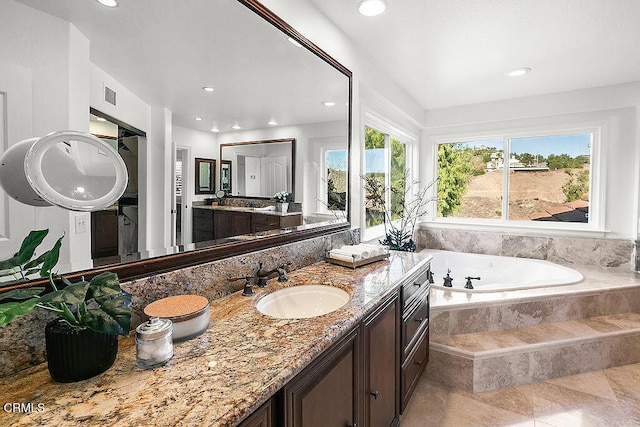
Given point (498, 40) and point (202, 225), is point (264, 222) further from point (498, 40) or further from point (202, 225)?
point (498, 40)

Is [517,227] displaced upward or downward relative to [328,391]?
upward

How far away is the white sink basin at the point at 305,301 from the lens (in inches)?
58.2

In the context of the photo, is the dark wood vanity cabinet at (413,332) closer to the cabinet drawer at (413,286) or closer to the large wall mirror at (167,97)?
the cabinet drawer at (413,286)

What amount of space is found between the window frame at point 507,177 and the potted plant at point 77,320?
4.25 m

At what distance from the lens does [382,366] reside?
153cm

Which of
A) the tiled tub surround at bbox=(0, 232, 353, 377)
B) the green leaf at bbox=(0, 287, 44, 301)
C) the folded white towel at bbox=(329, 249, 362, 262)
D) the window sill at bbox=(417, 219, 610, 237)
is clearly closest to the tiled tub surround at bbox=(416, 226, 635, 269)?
the window sill at bbox=(417, 219, 610, 237)

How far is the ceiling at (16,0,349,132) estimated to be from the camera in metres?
1.03

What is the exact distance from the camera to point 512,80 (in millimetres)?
3195

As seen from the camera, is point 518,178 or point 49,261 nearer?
point 49,261

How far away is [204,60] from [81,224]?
0.83 m

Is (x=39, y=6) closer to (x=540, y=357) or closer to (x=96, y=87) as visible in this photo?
(x=96, y=87)

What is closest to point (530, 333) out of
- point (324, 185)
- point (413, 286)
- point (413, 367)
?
point (413, 367)

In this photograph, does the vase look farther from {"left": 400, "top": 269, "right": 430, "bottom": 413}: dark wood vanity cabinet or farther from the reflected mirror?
{"left": 400, "top": 269, "right": 430, "bottom": 413}: dark wood vanity cabinet

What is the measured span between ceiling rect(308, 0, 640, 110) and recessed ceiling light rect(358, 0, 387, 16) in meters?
0.04
